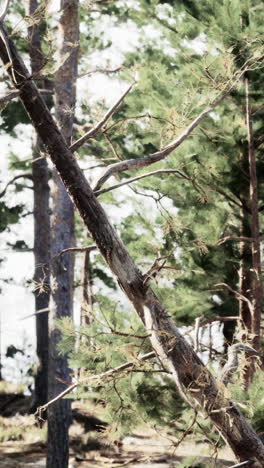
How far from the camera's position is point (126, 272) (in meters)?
4.71

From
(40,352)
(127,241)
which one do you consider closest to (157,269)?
(127,241)

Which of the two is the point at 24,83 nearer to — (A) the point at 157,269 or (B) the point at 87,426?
(A) the point at 157,269

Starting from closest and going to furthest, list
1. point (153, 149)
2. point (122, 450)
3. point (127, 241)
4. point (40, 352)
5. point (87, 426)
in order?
point (127, 241) < point (153, 149) < point (122, 450) < point (87, 426) < point (40, 352)

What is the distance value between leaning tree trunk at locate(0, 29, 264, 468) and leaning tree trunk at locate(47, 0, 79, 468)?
16.2 ft

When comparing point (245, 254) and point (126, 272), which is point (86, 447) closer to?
point (245, 254)

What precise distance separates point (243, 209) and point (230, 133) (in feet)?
3.27

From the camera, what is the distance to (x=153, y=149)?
31.7 feet

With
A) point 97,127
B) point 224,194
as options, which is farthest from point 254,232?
point 97,127

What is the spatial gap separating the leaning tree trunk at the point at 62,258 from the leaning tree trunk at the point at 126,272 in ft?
16.2

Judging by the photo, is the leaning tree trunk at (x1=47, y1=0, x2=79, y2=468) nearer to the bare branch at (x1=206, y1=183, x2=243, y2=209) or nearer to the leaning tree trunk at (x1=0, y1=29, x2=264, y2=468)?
the bare branch at (x1=206, y1=183, x2=243, y2=209)

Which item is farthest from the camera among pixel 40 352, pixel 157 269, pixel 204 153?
pixel 40 352

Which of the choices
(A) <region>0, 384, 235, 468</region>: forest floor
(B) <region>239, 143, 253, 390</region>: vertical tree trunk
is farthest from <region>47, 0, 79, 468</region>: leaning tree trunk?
(B) <region>239, 143, 253, 390</region>: vertical tree trunk

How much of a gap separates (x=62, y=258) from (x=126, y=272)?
534 cm

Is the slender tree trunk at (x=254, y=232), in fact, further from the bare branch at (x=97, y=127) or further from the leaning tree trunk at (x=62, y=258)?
the leaning tree trunk at (x=62, y=258)
